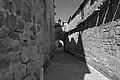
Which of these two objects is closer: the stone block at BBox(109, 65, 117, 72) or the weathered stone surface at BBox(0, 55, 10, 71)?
the weathered stone surface at BBox(0, 55, 10, 71)

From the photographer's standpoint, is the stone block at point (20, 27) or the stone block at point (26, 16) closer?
the stone block at point (20, 27)

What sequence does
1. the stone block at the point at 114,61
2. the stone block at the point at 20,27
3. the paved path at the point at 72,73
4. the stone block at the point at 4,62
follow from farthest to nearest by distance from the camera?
the paved path at the point at 72,73 → the stone block at the point at 114,61 → the stone block at the point at 20,27 → the stone block at the point at 4,62

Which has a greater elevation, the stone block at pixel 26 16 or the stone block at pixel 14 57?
the stone block at pixel 26 16

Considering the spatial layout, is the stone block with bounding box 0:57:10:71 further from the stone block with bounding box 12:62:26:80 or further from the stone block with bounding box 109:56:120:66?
the stone block with bounding box 109:56:120:66

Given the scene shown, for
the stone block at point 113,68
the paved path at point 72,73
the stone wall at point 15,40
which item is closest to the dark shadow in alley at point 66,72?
the paved path at point 72,73

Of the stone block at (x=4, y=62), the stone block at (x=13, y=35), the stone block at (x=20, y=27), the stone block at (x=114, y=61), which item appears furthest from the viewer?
the stone block at (x=114, y=61)

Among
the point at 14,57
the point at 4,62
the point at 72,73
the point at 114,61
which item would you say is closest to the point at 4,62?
the point at 4,62

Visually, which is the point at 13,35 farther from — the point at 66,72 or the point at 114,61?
the point at 114,61

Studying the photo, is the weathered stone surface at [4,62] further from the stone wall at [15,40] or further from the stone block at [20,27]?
the stone block at [20,27]

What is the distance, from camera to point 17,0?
1.27m

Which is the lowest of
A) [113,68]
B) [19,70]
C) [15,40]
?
[113,68]

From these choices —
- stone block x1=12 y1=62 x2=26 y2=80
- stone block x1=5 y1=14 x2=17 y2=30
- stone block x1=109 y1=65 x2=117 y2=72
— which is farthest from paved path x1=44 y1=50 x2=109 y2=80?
stone block x1=5 y1=14 x2=17 y2=30

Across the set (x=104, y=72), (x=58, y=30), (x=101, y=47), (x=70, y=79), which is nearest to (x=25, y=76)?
(x=70, y=79)

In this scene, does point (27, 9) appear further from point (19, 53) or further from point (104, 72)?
point (104, 72)
